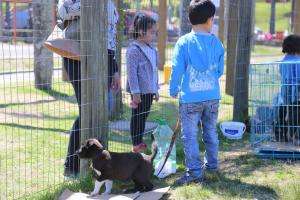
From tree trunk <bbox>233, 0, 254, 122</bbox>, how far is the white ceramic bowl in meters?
0.64

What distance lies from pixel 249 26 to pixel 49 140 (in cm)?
317

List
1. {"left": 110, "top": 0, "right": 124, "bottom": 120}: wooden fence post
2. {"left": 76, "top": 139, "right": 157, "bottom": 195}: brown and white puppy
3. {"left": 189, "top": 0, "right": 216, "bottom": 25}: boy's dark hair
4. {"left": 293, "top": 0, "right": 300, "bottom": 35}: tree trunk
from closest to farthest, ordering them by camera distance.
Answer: {"left": 76, "top": 139, "right": 157, "bottom": 195}: brown and white puppy
{"left": 189, "top": 0, "right": 216, "bottom": 25}: boy's dark hair
{"left": 110, "top": 0, "right": 124, "bottom": 120}: wooden fence post
{"left": 293, "top": 0, "right": 300, "bottom": 35}: tree trunk

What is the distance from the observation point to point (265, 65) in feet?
19.8

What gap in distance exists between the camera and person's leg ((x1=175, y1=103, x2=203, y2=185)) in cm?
516

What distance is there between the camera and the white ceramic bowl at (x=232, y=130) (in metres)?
7.06

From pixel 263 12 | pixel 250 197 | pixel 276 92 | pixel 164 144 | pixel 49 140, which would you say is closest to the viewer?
pixel 250 197

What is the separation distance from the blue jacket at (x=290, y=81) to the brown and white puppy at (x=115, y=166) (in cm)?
197

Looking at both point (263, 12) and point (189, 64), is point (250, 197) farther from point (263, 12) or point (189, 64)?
point (263, 12)

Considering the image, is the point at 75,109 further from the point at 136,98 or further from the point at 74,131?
the point at 74,131

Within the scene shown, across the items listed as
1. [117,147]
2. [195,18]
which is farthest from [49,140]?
[195,18]

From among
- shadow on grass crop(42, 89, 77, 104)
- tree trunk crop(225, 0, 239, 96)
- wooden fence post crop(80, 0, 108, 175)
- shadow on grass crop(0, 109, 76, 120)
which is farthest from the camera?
shadow on grass crop(42, 89, 77, 104)

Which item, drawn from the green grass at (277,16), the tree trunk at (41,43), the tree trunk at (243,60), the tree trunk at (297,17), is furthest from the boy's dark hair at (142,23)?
the green grass at (277,16)

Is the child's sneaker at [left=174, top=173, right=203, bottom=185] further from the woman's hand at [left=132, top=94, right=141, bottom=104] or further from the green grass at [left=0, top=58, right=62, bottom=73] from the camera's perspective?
the green grass at [left=0, top=58, right=62, bottom=73]

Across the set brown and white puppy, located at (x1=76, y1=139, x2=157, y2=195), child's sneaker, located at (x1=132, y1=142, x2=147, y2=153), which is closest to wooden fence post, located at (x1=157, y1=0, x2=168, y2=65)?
child's sneaker, located at (x1=132, y1=142, x2=147, y2=153)
